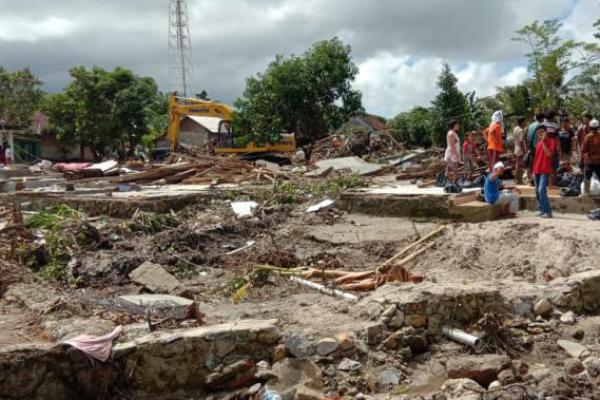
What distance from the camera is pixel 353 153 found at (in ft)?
65.9

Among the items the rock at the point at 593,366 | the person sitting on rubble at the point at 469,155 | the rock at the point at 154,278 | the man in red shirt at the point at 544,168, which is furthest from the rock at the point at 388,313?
the person sitting on rubble at the point at 469,155

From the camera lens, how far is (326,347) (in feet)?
15.2

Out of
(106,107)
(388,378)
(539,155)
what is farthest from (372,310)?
(106,107)

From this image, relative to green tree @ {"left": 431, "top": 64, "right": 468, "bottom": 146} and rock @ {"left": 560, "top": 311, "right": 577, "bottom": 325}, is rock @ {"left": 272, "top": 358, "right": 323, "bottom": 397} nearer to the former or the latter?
rock @ {"left": 560, "top": 311, "right": 577, "bottom": 325}

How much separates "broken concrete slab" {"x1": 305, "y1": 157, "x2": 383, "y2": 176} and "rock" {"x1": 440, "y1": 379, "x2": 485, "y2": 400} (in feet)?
36.3

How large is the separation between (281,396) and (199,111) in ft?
70.4

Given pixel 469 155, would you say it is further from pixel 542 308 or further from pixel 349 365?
pixel 349 365

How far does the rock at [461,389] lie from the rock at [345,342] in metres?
0.75

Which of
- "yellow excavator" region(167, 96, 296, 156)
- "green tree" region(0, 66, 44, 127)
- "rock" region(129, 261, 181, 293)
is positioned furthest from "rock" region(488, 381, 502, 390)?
"green tree" region(0, 66, 44, 127)

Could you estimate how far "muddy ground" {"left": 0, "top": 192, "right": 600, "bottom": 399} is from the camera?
486 cm

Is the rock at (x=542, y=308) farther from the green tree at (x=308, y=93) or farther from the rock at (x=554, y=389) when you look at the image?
the green tree at (x=308, y=93)

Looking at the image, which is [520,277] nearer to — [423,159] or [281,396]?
[281,396]

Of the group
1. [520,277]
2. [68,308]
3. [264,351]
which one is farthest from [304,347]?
[520,277]

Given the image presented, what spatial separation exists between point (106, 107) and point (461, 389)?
33786mm
